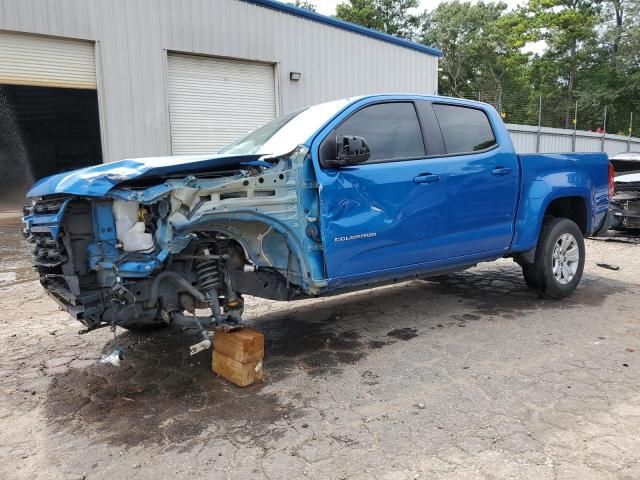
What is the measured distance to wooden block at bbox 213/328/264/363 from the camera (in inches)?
138

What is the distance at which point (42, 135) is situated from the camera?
10.4 meters

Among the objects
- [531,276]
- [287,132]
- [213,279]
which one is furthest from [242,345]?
[531,276]

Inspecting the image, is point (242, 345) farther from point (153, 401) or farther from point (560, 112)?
point (560, 112)

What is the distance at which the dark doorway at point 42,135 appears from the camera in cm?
978

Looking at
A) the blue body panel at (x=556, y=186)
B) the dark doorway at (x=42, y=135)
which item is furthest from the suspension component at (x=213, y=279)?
the dark doorway at (x=42, y=135)

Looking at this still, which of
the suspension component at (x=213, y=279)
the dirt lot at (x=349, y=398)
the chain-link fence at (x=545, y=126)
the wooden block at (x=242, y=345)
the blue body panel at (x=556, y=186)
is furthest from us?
the chain-link fence at (x=545, y=126)

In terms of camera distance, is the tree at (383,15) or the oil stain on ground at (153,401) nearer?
the oil stain on ground at (153,401)

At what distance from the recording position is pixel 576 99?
35188 millimetres

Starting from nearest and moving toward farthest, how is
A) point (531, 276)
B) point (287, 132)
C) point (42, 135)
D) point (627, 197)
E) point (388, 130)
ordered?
point (287, 132) → point (388, 130) → point (531, 276) → point (627, 197) → point (42, 135)

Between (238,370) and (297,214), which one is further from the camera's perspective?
(297,214)

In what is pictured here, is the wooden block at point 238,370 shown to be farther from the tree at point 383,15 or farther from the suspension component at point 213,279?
the tree at point 383,15

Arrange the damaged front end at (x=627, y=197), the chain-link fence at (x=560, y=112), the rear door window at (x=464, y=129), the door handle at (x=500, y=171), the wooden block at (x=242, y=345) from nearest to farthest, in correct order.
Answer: the wooden block at (x=242, y=345), the rear door window at (x=464, y=129), the door handle at (x=500, y=171), the damaged front end at (x=627, y=197), the chain-link fence at (x=560, y=112)

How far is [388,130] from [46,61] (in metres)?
8.03

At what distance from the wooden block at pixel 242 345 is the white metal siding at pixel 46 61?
8.16 meters
